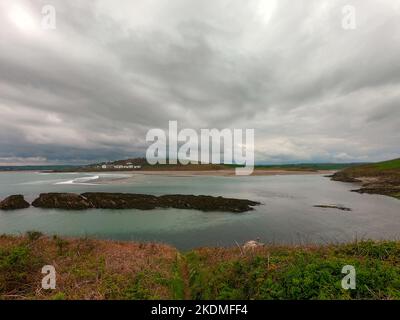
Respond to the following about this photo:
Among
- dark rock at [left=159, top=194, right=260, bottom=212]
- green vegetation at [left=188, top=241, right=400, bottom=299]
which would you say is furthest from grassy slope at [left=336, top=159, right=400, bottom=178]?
green vegetation at [left=188, top=241, right=400, bottom=299]

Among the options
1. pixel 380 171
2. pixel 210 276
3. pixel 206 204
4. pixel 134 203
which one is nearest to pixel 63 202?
pixel 134 203

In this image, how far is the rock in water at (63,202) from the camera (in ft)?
132

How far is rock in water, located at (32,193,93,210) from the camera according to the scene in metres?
40.2

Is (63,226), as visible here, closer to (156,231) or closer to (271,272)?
(156,231)

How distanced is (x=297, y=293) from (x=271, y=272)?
142 cm

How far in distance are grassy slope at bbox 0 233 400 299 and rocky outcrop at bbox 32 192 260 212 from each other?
27.5 metres

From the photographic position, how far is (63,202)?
136 ft

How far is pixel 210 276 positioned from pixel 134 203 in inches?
1347

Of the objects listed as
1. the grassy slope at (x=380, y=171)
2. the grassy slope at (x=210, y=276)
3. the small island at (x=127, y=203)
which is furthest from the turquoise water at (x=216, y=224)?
the grassy slope at (x=380, y=171)

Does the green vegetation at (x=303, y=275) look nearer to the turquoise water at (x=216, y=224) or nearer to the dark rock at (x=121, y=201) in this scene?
the turquoise water at (x=216, y=224)

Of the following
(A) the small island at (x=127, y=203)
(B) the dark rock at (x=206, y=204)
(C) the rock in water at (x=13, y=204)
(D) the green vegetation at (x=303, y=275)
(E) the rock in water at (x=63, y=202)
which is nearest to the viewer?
(D) the green vegetation at (x=303, y=275)
